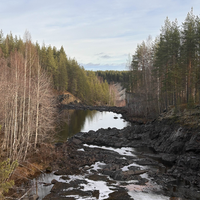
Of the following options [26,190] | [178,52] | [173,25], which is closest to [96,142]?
[26,190]

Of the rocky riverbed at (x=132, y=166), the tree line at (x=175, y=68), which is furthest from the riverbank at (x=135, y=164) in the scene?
the tree line at (x=175, y=68)

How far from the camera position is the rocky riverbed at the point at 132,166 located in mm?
15516

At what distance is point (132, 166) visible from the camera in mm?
20609

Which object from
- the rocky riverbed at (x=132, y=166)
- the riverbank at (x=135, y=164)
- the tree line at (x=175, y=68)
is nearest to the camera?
the rocky riverbed at (x=132, y=166)

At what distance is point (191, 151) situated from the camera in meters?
22.0

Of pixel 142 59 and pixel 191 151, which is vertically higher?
pixel 142 59

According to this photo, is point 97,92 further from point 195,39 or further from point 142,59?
point 195,39

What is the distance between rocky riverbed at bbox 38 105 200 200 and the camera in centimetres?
1552

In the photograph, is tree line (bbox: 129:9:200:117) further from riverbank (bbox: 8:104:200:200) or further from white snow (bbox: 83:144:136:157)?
white snow (bbox: 83:144:136:157)

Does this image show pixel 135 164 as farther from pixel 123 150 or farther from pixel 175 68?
pixel 175 68

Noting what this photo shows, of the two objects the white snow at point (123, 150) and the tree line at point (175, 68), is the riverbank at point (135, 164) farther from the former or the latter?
the tree line at point (175, 68)

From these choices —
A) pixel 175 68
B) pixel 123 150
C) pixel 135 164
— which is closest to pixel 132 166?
pixel 135 164

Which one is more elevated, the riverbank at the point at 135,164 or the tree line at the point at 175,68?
the tree line at the point at 175,68

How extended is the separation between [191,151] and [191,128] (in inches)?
146
